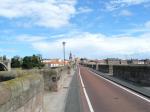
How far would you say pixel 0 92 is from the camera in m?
6.46

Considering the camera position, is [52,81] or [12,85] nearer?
[12,85]

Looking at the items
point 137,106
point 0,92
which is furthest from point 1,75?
point 0,92

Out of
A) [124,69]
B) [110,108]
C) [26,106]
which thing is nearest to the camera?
[26,106]

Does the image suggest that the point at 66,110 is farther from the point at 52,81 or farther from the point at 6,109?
the point at 6,109

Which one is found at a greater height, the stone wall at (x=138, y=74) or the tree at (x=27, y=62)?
the tree at (x=27, y=62)

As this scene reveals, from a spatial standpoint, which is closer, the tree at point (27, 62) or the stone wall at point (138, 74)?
the stone wall at point (138, 74)

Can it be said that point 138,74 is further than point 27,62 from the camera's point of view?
No

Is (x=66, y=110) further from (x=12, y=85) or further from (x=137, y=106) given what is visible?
(x=12, y=85)

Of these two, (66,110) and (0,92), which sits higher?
(0,92)

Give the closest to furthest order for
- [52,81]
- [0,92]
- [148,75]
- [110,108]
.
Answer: [0,92] < [110,108] < [52,81] < [148,75]

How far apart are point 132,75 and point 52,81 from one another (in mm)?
15094

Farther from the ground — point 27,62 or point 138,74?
point 27,62

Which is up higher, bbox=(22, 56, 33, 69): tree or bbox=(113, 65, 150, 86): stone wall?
bbox=(22, 56, 33, 69): tree

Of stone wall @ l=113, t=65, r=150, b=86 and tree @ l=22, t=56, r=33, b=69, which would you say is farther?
tree @ l=22, t=56, r=33, b=69
